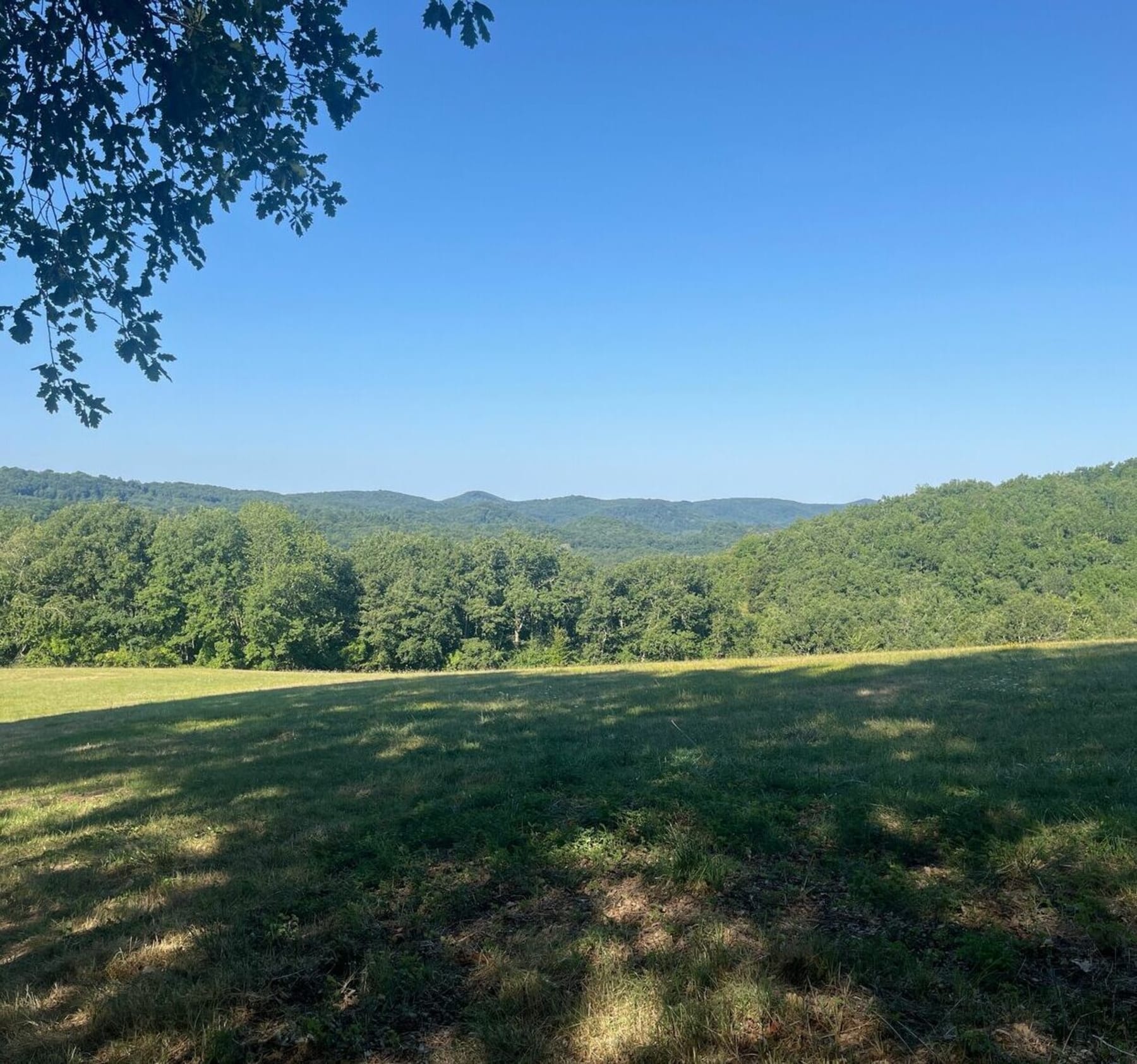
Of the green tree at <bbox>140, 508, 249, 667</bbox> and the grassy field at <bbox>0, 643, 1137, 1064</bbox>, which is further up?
the grassy field at <bbox>0, 643, 1137, 1064</bbox>

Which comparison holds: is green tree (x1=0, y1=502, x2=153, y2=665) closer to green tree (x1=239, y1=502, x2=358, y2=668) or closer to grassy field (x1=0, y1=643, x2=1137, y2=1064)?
green tree (x1=239, y1=502, x2=358, y2=668)

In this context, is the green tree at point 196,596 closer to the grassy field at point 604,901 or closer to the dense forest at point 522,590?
the dense forest at point 522,590

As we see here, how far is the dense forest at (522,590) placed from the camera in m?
59.7

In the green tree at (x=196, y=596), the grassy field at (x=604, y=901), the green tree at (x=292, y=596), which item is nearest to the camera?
the grassy field at (x=604, y=901)

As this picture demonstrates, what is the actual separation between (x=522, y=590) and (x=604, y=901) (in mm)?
71355

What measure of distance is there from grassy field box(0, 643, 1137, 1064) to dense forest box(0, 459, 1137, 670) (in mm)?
50993

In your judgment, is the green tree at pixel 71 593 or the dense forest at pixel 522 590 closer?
the green tree at pixel 71 593

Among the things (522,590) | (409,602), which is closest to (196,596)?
(409,602)

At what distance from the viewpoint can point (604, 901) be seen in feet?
13.0

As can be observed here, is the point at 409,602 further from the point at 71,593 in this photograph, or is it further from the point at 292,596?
the point at 71,593

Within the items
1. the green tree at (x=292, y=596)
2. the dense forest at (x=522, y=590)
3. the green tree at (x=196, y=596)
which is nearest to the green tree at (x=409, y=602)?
the dense forest at (x=522, y=590)

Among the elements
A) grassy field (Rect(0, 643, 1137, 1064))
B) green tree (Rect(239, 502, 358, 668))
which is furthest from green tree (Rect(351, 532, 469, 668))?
grassy field (Rect(0, 643, 1137, 1064))

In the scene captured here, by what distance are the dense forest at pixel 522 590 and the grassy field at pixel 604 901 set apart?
50993mm

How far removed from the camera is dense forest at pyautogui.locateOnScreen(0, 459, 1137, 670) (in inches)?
2351
